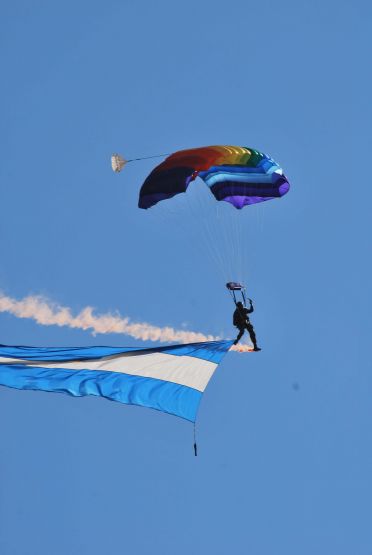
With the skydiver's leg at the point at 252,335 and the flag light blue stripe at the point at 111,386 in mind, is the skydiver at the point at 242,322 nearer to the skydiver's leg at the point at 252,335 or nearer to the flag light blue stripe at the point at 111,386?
the skydiver's leg at the point at 252,335

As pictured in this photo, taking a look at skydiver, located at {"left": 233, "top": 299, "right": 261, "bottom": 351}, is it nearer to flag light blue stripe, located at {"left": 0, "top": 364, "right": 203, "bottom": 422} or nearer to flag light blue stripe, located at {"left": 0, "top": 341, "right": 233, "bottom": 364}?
flag light blue stripe, located at {"left": 0, "top": 341, "right": 233, "bottom": 364}

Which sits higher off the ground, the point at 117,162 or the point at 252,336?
the point at 117,162

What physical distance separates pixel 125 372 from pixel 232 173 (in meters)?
4.84

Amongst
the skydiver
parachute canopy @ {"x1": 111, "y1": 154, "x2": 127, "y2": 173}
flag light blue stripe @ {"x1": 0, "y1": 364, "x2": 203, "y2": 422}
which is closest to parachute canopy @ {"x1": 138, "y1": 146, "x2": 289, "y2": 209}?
parachute canopy @ {"x1": 111, "y1": 154, "x2": 127, "y2": 173}

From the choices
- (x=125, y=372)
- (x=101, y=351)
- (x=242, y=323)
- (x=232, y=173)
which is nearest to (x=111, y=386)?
(x=125, y=372)

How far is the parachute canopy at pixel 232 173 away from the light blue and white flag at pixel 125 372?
3.01 m

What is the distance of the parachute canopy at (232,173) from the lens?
2241cm

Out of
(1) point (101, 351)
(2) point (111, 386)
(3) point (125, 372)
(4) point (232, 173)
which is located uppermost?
(4) point (232, 173)

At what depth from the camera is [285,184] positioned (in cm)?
2298

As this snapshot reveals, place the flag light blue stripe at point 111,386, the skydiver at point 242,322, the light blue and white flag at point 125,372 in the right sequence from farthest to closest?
1. the skydiver at point 242,322
2. the light blue and white flag at point 125,372
3. the flag light blue stripe at point 111,386

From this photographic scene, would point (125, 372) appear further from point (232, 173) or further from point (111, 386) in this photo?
point (232, 173)

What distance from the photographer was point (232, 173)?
23016 millimetres

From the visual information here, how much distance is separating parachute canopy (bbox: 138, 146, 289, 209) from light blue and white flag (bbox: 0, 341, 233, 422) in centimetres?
301

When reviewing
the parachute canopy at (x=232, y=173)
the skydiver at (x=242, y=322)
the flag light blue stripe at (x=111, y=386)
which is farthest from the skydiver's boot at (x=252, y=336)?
the parachute canopy at (x=232, y=173)
